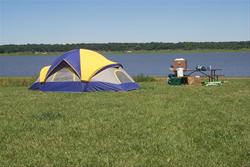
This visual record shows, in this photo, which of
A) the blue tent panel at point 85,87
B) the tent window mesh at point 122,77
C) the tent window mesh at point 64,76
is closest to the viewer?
the blue tent panel at point 85,87

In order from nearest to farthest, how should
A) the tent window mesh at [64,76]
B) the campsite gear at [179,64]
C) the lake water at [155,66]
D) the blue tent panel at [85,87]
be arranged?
1. the blue tent panel at [85,87]
2. the tent window mesh at [64,76]
3. the campsite gear at [179,64]
4. the lake water at [155,66]

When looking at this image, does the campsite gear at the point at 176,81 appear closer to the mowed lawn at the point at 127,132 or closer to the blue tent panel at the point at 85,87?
the blue tent panel at the point at 85,87

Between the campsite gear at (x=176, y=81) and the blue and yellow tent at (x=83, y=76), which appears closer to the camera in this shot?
the blue and yellow tent at (x=83, y=76)

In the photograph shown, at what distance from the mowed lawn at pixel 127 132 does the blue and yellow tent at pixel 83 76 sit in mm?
4159

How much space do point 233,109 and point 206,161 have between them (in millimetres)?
6191

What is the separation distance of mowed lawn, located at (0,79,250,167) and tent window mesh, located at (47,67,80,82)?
4.43 meters

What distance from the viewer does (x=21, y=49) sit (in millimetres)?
165125

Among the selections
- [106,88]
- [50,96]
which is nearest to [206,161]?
[50,96]

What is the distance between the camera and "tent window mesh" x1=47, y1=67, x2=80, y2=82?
21.1 meters

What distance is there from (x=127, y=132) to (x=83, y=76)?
10.9 metres

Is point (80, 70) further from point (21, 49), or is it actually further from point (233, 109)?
point (21, 49)

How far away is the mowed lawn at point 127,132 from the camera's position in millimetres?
7953

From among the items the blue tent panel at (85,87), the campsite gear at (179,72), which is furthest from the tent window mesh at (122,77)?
the campsite gear at (179,72)

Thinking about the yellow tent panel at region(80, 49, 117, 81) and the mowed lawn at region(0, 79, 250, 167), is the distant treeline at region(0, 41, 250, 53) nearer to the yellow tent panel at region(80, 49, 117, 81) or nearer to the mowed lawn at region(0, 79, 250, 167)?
the yellow tent panel at region(80, 49, 117, 81)
